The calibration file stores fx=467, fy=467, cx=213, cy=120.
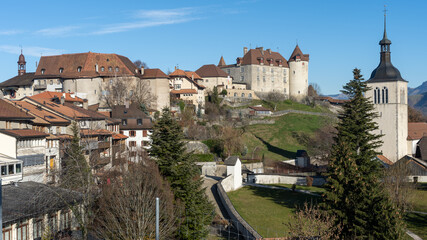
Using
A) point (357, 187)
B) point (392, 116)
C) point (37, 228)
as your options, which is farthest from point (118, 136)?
point (392, 116)

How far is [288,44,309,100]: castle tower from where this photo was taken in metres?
108

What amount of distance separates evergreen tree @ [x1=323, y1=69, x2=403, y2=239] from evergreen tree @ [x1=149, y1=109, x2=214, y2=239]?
785cm

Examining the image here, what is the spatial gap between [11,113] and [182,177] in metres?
15.4

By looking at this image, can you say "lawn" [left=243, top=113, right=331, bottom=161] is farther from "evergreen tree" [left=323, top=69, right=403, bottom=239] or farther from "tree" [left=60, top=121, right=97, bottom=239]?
"tree" [left=60, top=121, right=97, bottom=239]

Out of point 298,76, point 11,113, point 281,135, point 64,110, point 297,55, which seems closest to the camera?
point 11,113

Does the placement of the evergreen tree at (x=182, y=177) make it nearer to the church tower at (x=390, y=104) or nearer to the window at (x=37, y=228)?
the window at (x=37, y=228)

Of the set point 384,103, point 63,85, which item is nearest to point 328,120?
point 384,103

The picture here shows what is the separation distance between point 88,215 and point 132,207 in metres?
3.26

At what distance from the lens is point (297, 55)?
357 ft

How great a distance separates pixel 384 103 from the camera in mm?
62719

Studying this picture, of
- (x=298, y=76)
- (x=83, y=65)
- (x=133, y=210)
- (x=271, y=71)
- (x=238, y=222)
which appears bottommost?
(x=238, y=222)

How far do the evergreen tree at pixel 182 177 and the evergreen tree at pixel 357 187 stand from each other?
7.85 m

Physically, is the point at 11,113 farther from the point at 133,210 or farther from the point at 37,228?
the point at 133,210

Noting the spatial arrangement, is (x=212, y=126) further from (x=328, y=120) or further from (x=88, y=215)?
(x=88, y=215)
